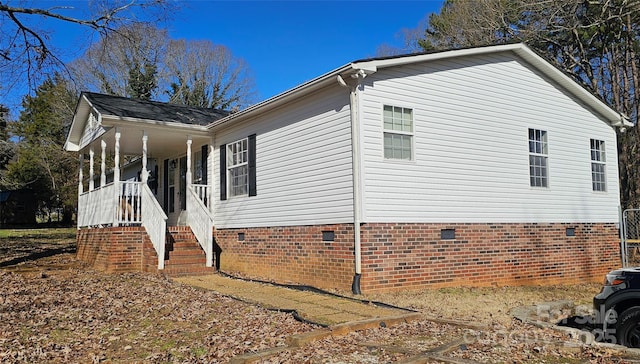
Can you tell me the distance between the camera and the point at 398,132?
10.0 metres

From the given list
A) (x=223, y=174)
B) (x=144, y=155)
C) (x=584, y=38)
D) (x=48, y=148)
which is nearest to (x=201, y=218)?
(x=223, y=174)

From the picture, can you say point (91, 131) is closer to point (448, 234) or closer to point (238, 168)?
point (238, 168)

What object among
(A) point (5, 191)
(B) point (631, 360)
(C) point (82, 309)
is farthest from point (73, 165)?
(B) point (631, 360)

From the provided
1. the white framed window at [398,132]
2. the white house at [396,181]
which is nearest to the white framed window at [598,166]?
the white house at [396,181]

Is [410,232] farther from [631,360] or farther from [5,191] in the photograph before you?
[5,191]

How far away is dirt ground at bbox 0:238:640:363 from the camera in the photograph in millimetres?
5449

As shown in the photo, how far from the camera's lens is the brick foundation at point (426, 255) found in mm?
9656

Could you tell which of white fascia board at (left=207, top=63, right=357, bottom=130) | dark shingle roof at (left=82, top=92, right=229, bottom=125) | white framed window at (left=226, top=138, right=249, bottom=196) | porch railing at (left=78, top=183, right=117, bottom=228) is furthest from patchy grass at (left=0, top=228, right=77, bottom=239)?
white fascia board at (left=207, top=63, right=357, bottom=130)

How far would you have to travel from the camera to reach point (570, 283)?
41.8 feet

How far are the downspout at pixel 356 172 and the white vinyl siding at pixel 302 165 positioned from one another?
0.19m

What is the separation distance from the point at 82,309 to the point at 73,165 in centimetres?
2409

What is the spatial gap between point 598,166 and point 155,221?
11.7 metres

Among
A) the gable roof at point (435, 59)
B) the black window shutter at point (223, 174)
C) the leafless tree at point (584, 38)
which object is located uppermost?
the leafless tree at point (584, 38)

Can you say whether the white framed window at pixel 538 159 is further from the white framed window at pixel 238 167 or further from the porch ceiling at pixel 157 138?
the porch ceiling at pixel 157 138
